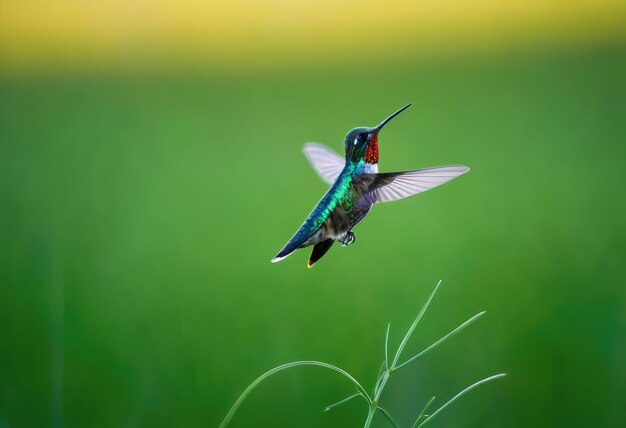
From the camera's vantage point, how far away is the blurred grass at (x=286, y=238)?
1.84 metres

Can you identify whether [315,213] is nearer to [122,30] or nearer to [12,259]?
[12,259]

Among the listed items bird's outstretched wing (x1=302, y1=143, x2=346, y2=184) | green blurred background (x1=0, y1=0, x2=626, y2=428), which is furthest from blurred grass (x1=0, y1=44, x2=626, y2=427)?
Result: bird's outstretched wing (x1=302, y1=143, x2=346, y2=184)

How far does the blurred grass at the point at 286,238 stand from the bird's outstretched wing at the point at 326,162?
789 mm

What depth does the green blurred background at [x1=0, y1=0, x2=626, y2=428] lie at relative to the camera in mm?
1849

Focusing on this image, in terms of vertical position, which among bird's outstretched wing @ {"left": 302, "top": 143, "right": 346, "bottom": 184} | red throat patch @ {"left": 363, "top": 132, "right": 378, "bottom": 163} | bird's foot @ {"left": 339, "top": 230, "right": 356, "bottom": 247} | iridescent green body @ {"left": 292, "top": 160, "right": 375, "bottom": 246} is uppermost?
bird's outstretched wing @ {"left": 302, "top": 143, "right": 346, "bottom": 184}

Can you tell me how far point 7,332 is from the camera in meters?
1.98

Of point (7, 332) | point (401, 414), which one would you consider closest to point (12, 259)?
point (7, 332)

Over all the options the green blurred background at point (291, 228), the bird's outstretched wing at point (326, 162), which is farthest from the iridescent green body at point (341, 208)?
the green blurred background at point (291, 228)

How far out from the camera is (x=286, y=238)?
6.98 ft

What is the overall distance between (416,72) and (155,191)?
104 cm

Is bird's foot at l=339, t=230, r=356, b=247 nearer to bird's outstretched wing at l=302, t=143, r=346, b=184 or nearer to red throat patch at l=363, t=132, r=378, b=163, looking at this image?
red throat patch at l=363, t=132, r=378, b=163

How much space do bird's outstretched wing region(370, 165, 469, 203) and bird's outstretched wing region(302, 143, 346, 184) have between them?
0.25 meters

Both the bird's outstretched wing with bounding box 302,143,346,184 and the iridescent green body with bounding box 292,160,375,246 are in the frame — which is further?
the bird's outstretched wing with bounding box 302,143,346,184

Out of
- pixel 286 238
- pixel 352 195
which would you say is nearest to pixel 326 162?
pixel 352 195
